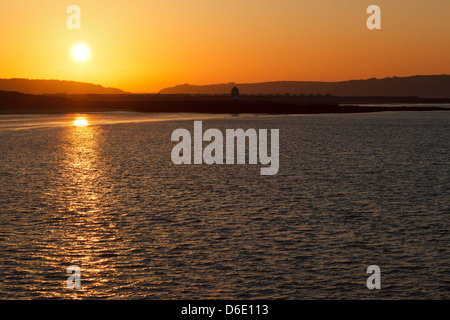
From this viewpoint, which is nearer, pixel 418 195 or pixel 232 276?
pixel 232 276

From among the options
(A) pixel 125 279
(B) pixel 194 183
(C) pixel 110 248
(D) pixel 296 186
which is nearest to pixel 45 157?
(B) pixel 194 183

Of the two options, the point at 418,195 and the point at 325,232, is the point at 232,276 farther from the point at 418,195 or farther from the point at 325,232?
the point at 418,195

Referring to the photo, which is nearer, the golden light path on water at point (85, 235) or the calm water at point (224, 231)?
the calm water at point (224, 231)

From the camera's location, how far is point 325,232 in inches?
880

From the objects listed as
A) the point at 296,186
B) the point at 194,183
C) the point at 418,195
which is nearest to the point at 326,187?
the point at 296,186

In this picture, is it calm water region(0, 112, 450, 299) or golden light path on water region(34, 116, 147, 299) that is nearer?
calm water region(0, 112, 450, 299)

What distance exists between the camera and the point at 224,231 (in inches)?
883

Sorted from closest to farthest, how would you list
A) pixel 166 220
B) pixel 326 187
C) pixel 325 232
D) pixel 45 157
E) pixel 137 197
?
pixel 325 232 < pixel 166 220 < pixel 137 197 < pixel 326 187 < pixel 45 157

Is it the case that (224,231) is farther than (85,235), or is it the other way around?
(224,231)

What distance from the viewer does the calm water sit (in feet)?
54.2

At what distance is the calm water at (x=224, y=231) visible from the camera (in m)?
16.5
